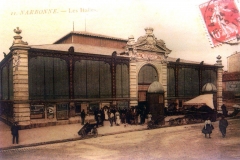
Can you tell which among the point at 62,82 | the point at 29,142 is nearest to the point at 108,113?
the point at 62,82

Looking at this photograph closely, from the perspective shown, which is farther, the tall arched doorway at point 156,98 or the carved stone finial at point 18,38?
the tall arched doorway at point 156,98

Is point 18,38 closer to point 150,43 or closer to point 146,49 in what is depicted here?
point 150,43

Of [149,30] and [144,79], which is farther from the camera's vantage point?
[144,79]

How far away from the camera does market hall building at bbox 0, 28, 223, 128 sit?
11656 mm

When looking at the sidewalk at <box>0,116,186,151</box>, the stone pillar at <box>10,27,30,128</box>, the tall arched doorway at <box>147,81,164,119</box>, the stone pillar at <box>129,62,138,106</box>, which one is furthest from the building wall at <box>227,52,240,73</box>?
the stone pillar at <box>10,27,30,128</box>

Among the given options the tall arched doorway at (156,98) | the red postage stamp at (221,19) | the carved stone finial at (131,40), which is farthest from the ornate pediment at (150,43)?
the red postage stamp at (221,19)

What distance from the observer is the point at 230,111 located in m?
14.5

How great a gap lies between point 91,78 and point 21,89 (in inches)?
152

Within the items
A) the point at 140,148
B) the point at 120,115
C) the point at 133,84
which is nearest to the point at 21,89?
the point at 120,115

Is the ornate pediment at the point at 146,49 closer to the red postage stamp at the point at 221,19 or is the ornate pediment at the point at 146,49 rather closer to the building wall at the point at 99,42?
the building wall at the point at 99,42

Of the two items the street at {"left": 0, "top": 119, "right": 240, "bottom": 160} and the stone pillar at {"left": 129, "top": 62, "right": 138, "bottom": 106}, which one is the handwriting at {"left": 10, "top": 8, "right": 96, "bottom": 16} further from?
the stone pillar at {"left": 129, "top": 62, "right": 138, "bottom": 106}

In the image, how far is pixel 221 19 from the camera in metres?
10.2

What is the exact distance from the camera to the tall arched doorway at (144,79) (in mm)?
14281

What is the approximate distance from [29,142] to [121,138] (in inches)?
152
